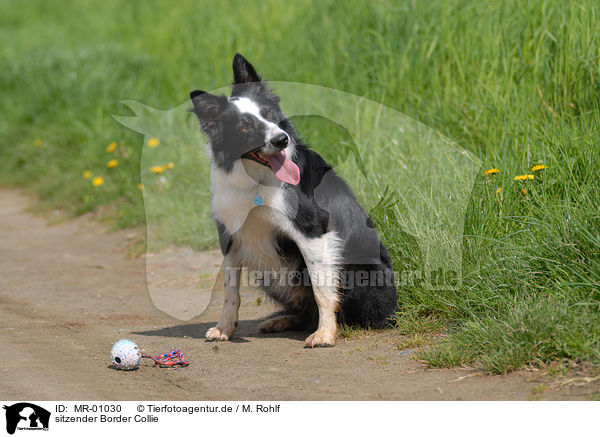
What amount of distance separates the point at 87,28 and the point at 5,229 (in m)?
5.45

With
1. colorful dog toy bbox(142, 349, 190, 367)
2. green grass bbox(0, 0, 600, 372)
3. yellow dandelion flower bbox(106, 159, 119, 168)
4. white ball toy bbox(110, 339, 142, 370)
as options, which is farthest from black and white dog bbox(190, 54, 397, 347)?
yellow dandelion flower bbox(106, 159, 119, 168)

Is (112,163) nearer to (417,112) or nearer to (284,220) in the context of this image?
(417,112)

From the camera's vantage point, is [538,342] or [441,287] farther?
[441,287]

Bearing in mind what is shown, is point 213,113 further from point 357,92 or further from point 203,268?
point 357,92

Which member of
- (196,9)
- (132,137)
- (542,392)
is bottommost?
(542,392)

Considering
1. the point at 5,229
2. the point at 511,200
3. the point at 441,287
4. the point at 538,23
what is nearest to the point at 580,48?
the point at 538,23

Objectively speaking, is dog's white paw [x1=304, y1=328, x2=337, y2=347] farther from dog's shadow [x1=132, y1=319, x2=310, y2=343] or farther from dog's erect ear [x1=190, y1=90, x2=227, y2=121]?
dog's erect ear [x1=190, y1=90, x2=227, y2=121]

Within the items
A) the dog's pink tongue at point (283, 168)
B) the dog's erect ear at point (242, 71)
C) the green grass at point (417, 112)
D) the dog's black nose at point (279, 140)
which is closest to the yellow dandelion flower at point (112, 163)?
the green grass at point (417, 112)

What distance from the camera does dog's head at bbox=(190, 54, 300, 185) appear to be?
3811mm

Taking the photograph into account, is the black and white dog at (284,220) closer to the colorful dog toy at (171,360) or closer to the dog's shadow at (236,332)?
the dog's shadow at (236,332)

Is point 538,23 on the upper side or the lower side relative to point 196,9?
lower

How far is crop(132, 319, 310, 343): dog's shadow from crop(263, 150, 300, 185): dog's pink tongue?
3.27 ft

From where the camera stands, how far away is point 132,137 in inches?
316
